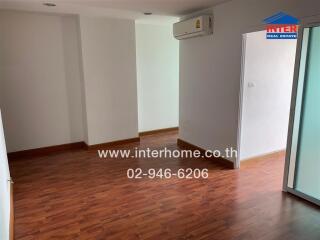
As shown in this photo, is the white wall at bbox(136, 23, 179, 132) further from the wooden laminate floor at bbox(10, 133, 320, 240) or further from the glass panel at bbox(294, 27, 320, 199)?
the glass panel at bbox(294, 27, 320, 199)

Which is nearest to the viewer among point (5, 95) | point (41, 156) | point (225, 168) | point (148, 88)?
point (225, 168)

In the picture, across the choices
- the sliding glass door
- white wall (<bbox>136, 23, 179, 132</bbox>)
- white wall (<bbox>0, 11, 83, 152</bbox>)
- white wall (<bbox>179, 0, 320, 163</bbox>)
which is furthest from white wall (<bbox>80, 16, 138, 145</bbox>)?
the sliding glass door

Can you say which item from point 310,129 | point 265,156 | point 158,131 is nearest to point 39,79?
point 158,131

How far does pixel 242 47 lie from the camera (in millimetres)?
3293

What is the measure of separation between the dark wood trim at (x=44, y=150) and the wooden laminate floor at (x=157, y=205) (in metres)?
0.42

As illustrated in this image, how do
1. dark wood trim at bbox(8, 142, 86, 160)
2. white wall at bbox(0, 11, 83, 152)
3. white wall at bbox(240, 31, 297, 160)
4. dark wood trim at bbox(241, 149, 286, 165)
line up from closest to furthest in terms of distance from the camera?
white wall at bbox(240, 31, 297, 160) < dark wood trim at bbox(241, 149, 286, 165) < white wall at bbox(0, 11, 83, 152) < dark wood trim at bbox(8, 142, 86, 160)

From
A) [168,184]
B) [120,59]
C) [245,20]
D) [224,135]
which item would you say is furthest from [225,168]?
[120,59]

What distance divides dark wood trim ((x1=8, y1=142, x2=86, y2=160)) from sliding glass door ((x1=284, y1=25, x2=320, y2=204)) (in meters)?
3.52

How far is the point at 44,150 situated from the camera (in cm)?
452

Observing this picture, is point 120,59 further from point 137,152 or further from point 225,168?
point 225,168

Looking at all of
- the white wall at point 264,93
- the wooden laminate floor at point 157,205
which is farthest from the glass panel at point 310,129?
the white wall at point 264,93

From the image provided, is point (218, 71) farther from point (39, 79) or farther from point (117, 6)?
point (39, 79)

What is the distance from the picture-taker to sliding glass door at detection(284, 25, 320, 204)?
8.53ft

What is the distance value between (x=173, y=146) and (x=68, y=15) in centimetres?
294
